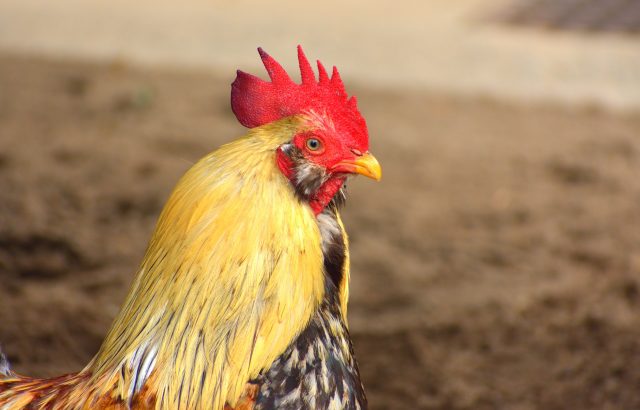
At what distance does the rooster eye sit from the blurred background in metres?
1.91

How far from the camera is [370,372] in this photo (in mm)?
4242

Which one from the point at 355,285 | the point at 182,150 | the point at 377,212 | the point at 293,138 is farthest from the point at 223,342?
the point at 182,150

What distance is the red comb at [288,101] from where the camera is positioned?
254 cm

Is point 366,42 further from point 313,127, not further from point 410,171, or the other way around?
point 313,127

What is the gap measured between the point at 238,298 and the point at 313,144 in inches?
18.5

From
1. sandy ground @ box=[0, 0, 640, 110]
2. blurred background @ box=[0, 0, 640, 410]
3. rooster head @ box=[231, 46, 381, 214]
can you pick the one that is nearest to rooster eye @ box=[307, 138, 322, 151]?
rooster head @ box=[231, 46, 381, 214]

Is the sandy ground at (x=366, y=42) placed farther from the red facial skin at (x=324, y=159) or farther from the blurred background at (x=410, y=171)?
the red facial skin at (x=324, y=159)

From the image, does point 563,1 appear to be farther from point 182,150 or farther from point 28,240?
point 28,240

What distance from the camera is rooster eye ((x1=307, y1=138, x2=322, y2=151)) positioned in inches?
96.5

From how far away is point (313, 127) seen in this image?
2.47 meters

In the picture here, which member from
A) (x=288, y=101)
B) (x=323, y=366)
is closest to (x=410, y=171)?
(x=288, y=101)

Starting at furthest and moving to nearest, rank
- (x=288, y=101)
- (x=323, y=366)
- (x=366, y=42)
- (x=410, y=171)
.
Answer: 1. (x=366, y=42)
2. (x=410, y=171)
3. (x=288, y=101)
4. (x=323, y=366)

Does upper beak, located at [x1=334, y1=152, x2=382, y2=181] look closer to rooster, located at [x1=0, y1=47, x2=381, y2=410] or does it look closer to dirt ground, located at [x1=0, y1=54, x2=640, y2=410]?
rooster, located at [x1=0, y1=47, x2=381, y2=410]

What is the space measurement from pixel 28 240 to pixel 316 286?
3163 mm
